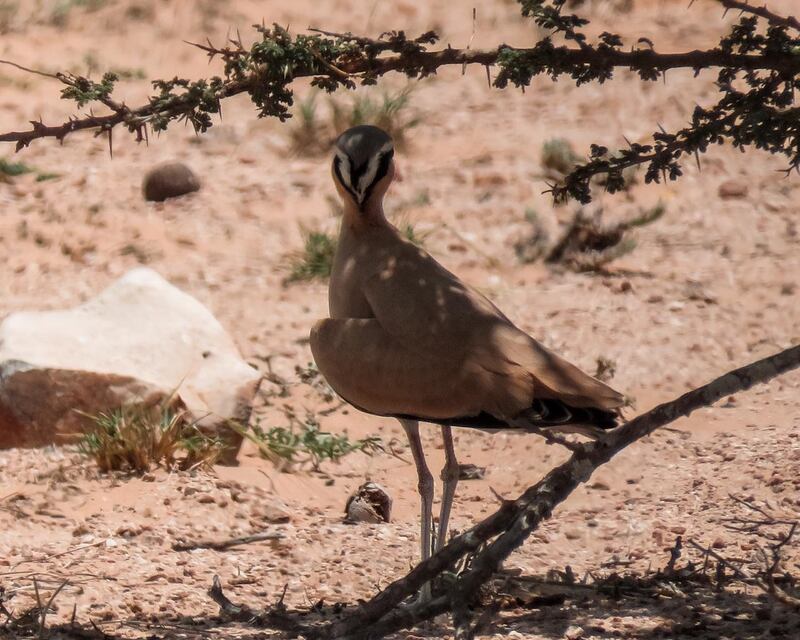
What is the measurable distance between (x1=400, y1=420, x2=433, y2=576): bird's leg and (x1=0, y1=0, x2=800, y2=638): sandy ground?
10.0 inches

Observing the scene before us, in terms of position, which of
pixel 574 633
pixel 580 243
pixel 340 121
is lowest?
pixel 574 633

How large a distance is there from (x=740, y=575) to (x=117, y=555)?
2.13 meters

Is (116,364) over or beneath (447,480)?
over

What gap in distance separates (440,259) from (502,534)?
4.72 metres

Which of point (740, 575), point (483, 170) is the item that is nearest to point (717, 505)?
point (740, 575)

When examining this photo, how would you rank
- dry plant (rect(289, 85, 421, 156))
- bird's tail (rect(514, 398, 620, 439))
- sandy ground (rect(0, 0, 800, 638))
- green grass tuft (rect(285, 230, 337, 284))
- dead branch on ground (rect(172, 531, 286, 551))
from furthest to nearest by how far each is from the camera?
1. dry plant (rect(289, 85, 421, 156))
2. green grass tuft (rect(285, 230, 337, 284))
3. dead branch on ground (rect(172, 531, 286, 551))
4. sandy ground (rect(0, 0, 800, 638))
5. bird's tail (rect(514, 398, 620, 439))

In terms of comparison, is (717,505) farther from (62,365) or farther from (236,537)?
(62,365)

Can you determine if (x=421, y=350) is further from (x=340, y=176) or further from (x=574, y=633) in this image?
(x=574, y=633)

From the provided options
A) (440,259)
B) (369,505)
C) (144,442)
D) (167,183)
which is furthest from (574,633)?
(167,183)

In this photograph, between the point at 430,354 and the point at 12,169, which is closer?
the point at 430,354

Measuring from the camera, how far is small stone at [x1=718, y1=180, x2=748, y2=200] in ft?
28.0

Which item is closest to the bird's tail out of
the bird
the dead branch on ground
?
the bird

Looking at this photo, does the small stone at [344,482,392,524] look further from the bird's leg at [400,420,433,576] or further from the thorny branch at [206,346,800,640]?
the thorny branch at [206,346,800,640]

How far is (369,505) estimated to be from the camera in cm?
538
